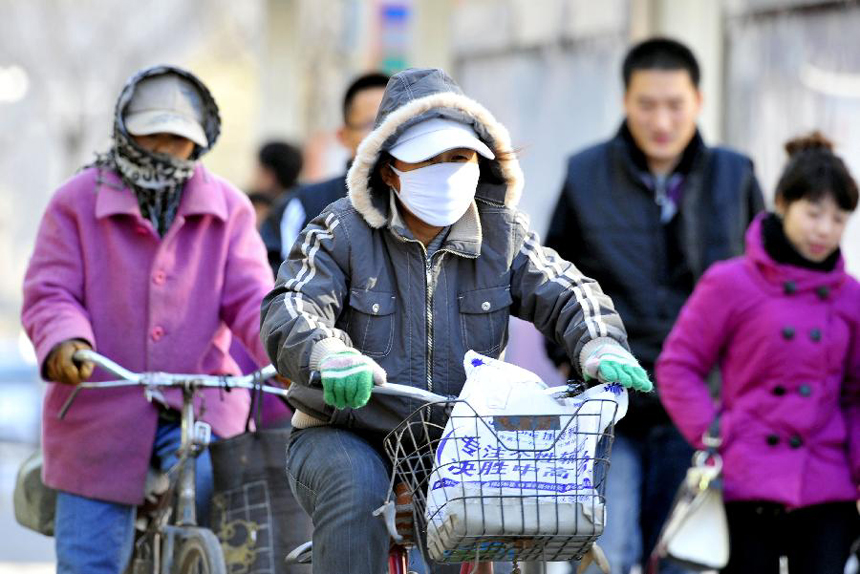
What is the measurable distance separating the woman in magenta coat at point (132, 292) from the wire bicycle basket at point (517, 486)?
7.33ft

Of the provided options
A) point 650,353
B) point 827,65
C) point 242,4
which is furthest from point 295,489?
point 242,4

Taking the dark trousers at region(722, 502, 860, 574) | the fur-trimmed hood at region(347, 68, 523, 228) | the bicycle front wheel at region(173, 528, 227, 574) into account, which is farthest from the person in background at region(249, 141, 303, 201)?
the fur-trimmed hood at region(347, 68, 523, 228)

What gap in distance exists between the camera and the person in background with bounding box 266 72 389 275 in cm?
859

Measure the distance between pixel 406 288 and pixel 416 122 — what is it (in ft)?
1.57

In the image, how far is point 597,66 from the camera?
1333 cm

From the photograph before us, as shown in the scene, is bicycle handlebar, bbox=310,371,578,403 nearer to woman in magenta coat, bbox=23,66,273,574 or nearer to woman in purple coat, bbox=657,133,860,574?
woman in magenta coat, bbox=23,66,273,574

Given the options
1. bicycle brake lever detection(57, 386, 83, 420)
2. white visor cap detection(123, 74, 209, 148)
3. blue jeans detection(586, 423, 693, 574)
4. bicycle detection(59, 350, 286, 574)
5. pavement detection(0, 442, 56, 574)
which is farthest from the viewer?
pavement detection(0, 442, 56, 574)

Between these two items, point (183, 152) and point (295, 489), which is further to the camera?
point (183, 152)

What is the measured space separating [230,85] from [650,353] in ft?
127

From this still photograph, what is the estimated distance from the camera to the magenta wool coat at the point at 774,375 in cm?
713

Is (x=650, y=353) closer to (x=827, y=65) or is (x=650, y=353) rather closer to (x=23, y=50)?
(x=827, y=65)

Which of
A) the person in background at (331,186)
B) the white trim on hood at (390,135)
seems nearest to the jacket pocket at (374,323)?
the white trim on hood at (390,135)

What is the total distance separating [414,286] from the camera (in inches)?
216

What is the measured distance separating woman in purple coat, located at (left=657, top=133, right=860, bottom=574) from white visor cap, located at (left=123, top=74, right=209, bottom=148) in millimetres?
2043
